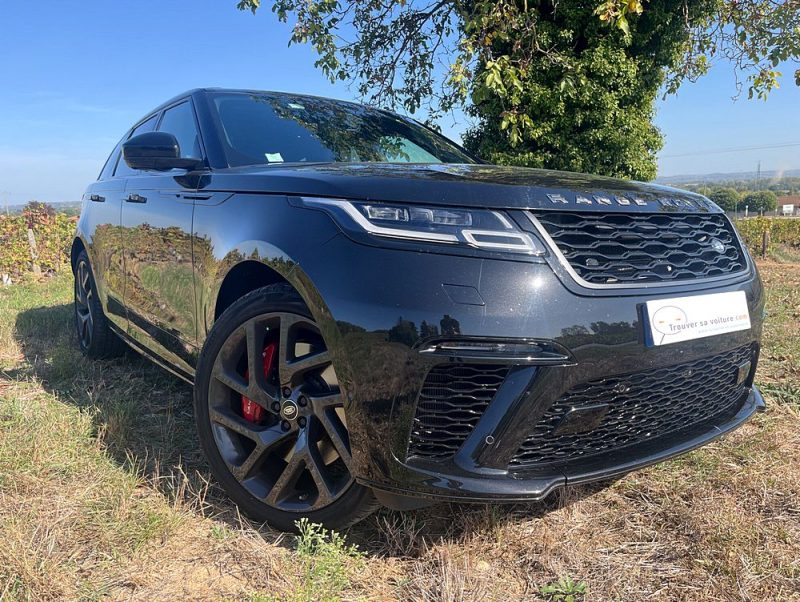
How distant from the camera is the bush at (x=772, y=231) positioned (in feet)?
70.9

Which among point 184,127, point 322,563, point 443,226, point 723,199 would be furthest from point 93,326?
point 723,199

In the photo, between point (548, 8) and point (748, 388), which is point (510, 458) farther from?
point (548, 8)

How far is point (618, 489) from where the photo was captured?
7.34ft

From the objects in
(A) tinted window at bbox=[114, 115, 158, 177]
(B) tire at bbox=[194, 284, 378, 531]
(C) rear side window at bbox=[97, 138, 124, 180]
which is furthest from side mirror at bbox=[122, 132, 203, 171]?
(C) rear side window at bbox=[97, 138, 124, 180]

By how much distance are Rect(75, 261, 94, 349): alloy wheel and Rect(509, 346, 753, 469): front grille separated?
3.41m

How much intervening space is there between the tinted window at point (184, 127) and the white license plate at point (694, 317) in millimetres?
1894

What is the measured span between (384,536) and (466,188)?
117cm

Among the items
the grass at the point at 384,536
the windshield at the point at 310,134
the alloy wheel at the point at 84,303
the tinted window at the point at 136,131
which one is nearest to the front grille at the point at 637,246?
the grass at the point at 384,536

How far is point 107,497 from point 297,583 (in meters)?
0.83

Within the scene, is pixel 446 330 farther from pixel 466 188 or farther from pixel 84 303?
pixel 84 303

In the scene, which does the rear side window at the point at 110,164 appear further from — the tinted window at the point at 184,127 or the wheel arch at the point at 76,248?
the tinted window at the point at 184,127

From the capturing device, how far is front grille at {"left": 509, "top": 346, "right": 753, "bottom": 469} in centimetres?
154

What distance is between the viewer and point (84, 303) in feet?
13.6

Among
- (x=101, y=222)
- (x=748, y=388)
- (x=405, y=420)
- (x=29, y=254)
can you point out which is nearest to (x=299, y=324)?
(x=405, y=420)
